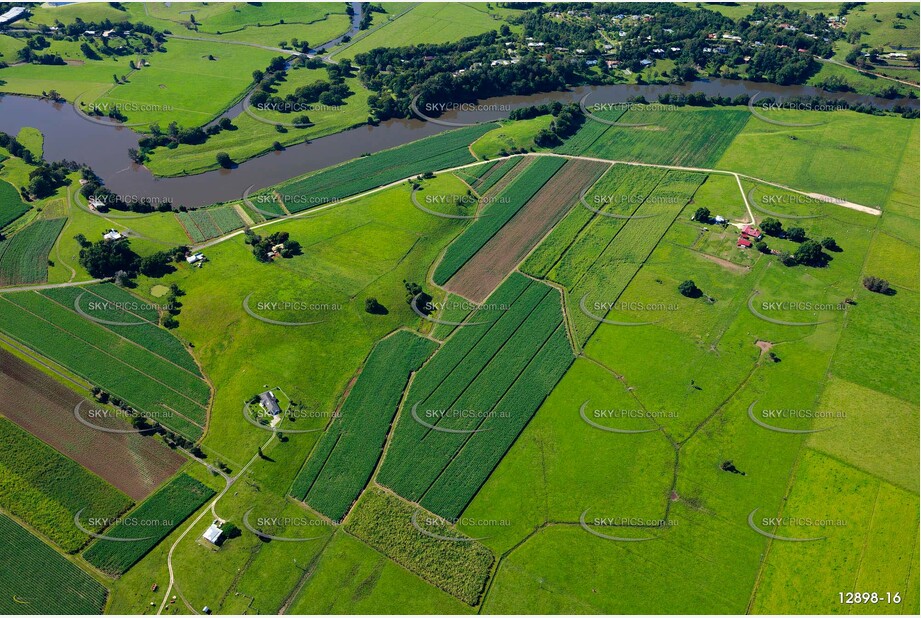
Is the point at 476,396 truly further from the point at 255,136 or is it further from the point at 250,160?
the point at 255,136

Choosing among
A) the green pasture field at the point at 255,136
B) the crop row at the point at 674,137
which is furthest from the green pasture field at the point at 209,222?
the crop row at the point at 674,137

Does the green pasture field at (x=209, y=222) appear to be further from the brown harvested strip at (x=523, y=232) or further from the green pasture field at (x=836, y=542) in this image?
the green pasture field at (x=836, y=542)

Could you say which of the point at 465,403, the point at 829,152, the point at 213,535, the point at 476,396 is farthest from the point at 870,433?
the point at 213,535

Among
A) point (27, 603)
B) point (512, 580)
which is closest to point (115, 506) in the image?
point (27, 603)

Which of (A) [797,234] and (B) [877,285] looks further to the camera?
(A) [797,234]

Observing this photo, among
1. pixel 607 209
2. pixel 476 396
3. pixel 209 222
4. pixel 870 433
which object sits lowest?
pixel 870 433

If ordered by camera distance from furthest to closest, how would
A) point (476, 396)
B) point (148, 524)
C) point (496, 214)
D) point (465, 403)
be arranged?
point (496, 214) → point (476, 396) → point (465, 403) → point (148, 524)

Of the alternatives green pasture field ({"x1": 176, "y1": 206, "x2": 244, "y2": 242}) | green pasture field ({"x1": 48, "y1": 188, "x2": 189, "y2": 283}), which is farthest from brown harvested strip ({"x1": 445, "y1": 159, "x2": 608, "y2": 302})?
green pasture field ({"x1": 48, "y1": 188, "x2": 189, "y2": 283})

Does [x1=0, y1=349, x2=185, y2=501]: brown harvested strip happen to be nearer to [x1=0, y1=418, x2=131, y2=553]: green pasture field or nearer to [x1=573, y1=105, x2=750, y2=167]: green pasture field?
[x1=0, y1=418, x2=131, y2=553]: green pasture field
